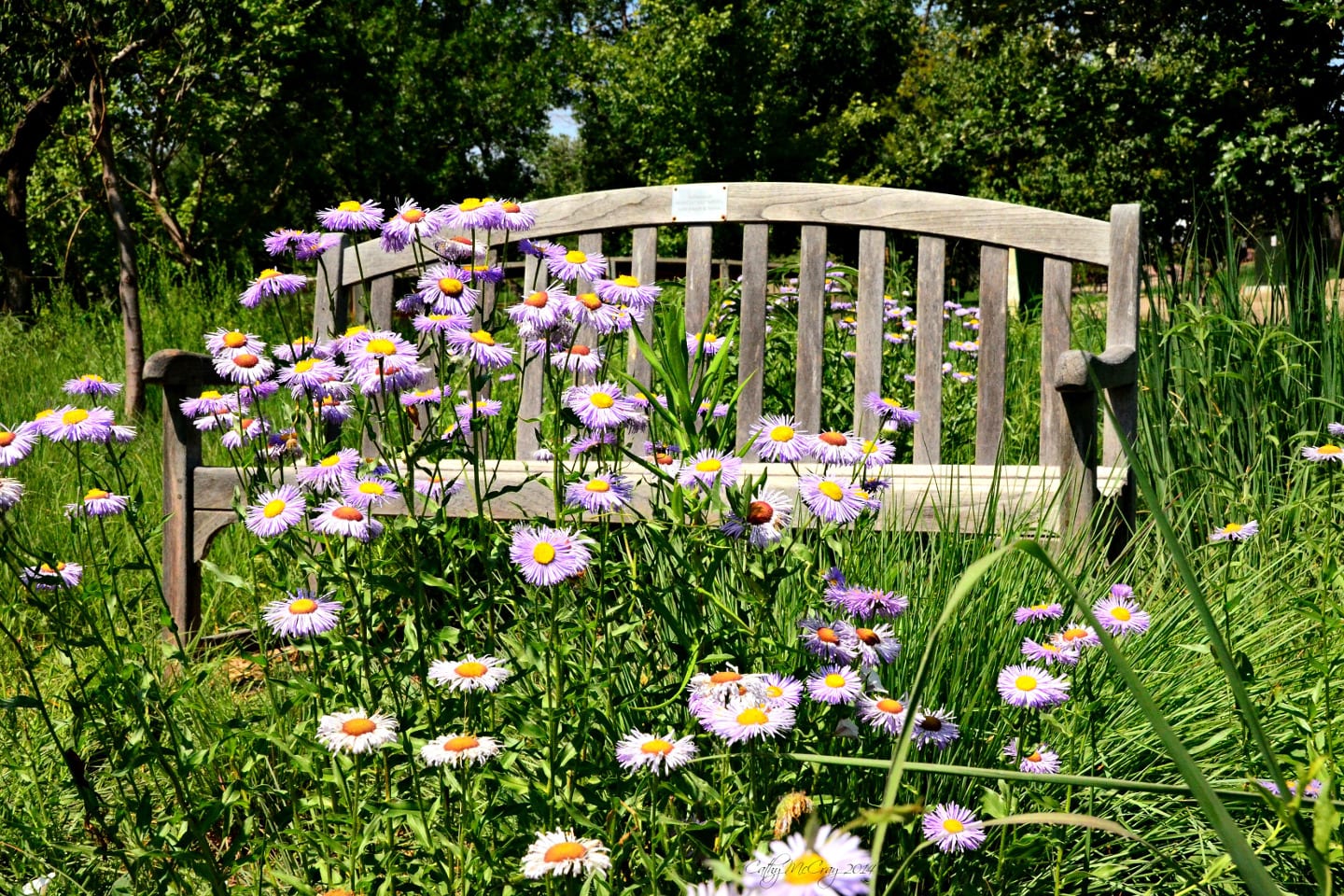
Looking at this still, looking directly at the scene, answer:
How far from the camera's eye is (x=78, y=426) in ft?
5.33

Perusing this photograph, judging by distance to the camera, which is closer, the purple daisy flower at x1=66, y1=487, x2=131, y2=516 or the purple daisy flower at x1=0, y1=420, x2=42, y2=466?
the purple daisy flower at x1=0, y1=420, x2=42, y2=466

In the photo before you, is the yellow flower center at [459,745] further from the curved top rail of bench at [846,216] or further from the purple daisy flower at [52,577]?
the curved top rail of bench at [846,216]

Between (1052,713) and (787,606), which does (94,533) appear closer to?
(787,606)

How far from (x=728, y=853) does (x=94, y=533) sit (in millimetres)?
2465

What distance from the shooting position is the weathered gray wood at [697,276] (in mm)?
3172

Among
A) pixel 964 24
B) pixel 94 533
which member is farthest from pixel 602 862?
pixel 964 24

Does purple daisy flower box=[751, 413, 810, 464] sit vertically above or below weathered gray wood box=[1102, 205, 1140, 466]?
below

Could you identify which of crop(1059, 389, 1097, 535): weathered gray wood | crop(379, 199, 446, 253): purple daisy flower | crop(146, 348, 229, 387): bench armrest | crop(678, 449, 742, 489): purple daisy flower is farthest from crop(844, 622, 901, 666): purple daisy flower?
crop(146, 348, 229, 387): bench armrest

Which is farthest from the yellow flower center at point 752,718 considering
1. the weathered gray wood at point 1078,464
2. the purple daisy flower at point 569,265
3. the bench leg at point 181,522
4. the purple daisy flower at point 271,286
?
the bench leg at point 181,522

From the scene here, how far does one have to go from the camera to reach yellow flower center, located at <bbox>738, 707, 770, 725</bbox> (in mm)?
1186

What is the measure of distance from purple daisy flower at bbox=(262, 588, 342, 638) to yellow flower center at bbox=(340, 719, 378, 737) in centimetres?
18

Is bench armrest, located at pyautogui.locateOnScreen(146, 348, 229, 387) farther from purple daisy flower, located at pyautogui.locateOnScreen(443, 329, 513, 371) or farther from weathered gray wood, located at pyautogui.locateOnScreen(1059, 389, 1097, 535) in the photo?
weathered gray wood, located at pyautogui.locateOnScreen(1059, 389, 1097, 535)

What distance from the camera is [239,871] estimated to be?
6.11ft

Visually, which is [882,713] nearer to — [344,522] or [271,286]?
[344,522]
